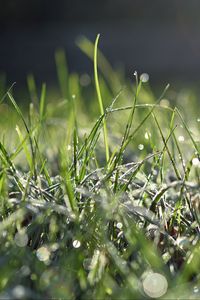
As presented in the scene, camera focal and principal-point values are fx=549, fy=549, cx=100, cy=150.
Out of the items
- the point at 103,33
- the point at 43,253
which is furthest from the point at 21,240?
the point at 103,33

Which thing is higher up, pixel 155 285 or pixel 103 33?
pixel 103 33

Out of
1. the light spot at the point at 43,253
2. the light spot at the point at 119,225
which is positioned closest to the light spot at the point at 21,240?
the light spot at the point at 43,253

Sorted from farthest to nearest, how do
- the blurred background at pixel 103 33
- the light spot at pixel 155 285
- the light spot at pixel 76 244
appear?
the blurred background at pixel 103 33, the light spot at pixel 76 244, the light spot at pixel 155 285

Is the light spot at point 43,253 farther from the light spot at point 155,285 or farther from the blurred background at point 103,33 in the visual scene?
the blurred background at point 103,33

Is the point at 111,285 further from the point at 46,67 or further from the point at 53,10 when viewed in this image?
the point at 53,10

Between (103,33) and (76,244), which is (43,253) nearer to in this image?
(76,244)

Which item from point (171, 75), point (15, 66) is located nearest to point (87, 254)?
point (171, 75)
